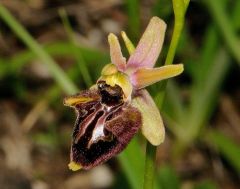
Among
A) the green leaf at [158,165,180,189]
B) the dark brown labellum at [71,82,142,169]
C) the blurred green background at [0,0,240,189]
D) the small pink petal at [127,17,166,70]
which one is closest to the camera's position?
the dark brown labellum at [71,82,142,169]

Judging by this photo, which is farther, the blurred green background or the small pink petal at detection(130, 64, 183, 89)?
the blurred green background

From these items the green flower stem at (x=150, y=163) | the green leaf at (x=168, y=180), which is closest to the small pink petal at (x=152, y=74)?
the green flower stem at (x=150, y=163)

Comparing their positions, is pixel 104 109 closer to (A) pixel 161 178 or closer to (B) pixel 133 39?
(A) pixel 161 178

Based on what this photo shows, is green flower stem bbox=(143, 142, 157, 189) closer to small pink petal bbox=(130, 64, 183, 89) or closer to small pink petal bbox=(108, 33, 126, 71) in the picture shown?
small pink petal bbox=(130, 64, 183, 89)

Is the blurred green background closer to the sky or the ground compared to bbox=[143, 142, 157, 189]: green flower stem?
closer to the ground

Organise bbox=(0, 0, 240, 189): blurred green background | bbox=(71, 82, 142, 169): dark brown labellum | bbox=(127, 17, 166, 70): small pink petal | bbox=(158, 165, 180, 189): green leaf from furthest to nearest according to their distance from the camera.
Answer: bbox=(0, 0, 240, 189): blurred green background, bbox=(158, 165, 180, 189): green leaf, bbox=(127, 17, 166, 70): small pink petal, bbox=(71, 82, 142, 169): dark brown labellum

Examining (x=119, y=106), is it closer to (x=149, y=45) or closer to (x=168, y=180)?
(x=149, y=45)

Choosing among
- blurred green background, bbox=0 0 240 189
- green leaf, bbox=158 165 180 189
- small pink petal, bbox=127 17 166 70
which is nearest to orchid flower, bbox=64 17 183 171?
small pink petal, bbox=127 17 166 70
